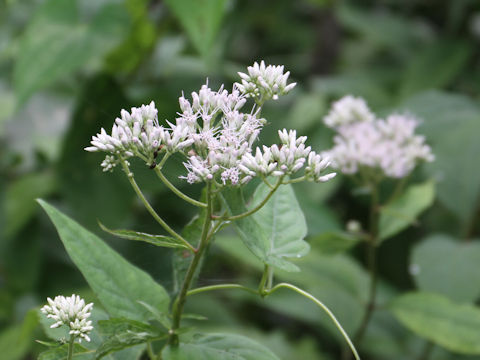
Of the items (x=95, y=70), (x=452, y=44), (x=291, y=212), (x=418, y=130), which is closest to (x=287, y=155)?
(x=291, y=212)

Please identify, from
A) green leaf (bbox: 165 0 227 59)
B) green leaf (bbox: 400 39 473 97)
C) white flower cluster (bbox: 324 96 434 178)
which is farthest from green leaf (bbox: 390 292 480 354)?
green leaf (bbox: 400 39 473 97)

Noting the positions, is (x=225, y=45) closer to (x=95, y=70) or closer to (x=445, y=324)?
(x=95, y=70)

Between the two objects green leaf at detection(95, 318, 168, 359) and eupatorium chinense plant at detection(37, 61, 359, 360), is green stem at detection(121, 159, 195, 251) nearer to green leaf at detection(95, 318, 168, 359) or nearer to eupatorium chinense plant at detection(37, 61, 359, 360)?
eupatorium chinense plant at detection(37, 61, 359, 360)

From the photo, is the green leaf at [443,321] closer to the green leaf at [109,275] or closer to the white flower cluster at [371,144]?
the white flower cluster at [371,144]

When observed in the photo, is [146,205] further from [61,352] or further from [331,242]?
[331,242]

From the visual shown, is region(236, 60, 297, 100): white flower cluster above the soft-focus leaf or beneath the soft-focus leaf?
beneath

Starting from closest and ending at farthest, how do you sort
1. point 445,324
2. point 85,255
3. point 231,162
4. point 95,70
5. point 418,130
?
1. point 231,162
2. point 85,255
3. point 445,324
4. point 418,130
5. point 95,70

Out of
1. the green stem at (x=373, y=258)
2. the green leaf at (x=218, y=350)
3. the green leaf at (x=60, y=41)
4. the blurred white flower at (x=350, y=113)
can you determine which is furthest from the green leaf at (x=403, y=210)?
the green leaf at (x=60, y=41)
